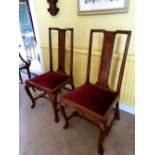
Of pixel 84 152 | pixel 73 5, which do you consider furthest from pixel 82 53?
pixel 84 152

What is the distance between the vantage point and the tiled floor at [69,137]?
1.39m

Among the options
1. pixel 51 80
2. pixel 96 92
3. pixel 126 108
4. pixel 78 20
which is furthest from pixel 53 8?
pixel 126 108

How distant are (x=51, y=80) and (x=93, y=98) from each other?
0.66 metres

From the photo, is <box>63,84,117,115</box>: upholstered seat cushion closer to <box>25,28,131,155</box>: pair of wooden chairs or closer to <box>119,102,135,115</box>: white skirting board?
<box>25,28,131,155</box>: pair of wooden chairs

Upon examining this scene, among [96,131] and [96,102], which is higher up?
[96,102]

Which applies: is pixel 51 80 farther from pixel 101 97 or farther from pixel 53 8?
pixel 53 8

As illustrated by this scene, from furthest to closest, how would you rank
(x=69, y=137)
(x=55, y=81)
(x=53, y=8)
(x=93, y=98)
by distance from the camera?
(x=53, y=8), (x=55, y=81), (x=69, y=137), (x=93, y=98)

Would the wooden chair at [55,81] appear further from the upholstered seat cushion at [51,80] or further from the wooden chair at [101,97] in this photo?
the wooden chair at [101,97]

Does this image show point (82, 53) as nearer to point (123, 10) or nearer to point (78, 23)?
point (78, 23)

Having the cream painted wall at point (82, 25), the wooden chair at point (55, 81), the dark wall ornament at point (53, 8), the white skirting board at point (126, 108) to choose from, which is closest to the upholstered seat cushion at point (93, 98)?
the wooden chair at point (55, 81)

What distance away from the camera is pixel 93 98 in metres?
1.35
